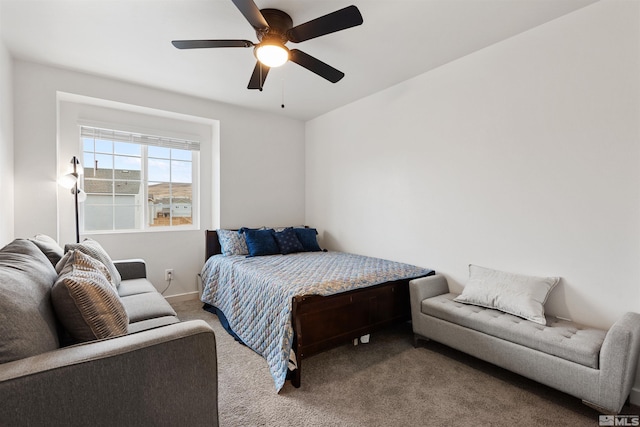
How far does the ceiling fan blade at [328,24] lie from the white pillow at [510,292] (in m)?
2.17

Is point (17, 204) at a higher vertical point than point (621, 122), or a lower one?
lower

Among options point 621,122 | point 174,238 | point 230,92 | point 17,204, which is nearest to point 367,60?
point 230,92

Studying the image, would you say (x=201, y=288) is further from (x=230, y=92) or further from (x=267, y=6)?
(x=267, y=6)

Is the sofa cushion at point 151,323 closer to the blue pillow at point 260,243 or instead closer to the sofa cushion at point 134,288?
the sofa cushion at point 134,288

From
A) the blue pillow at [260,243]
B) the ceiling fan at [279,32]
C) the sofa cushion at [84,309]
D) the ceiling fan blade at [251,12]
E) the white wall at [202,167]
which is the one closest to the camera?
the sofa cushion at [84,309]

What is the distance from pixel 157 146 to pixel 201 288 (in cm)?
193

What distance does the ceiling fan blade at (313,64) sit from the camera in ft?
6.91

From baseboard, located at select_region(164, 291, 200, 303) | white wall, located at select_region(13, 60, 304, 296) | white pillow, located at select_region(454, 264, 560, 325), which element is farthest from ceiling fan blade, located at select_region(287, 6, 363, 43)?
baseboard, located at select_region(164, 291, 200, 303)

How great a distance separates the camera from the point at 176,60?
2.74 meters

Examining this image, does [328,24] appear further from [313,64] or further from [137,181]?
[137,181]

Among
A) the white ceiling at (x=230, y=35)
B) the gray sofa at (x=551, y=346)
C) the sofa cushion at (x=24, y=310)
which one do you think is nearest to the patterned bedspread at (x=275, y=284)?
the gray sofa at (x=551, y=346)

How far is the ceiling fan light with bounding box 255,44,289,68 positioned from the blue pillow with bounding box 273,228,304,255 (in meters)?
2.26

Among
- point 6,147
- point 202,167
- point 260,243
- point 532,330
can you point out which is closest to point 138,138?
point 202,167

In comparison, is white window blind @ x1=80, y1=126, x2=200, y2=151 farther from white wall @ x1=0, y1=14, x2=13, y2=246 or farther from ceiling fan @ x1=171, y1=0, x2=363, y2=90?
ceiling fan @ x1=171, y1=0, x2=363, y2=90
